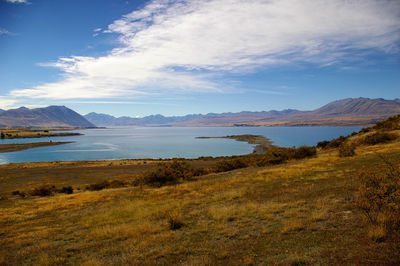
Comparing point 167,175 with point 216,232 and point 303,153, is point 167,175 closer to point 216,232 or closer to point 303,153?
point 216,232

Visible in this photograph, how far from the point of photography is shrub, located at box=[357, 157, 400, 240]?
6.07 meters

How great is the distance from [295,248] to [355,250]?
1.28 metres

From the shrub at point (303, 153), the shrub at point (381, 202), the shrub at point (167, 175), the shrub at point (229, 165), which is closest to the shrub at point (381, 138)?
the shrub at point (303, 153)

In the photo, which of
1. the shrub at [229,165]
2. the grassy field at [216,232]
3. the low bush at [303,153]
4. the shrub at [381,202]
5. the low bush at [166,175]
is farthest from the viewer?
the shrub at [229,165]

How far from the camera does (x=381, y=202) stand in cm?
718

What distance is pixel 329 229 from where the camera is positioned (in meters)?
6.91

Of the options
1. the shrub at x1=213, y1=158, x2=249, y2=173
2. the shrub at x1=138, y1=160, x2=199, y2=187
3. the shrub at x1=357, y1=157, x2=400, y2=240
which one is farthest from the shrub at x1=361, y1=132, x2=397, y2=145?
the shrub at x1=357, y1=157, x2=400, y2=240

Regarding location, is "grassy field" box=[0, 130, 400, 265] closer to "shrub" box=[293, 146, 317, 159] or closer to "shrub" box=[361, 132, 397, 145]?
"shrub" box=[293, 146, 317, 159]

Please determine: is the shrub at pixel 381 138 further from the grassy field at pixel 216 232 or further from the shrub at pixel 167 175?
the shrub at pixel 167 175

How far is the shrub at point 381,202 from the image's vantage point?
6.07 m

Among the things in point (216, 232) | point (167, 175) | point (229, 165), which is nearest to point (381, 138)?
point (229, 165)

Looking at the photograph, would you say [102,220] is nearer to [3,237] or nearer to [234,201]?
[3,237]

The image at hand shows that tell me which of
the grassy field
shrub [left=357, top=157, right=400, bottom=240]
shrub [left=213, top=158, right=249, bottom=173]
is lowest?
shrub [left=213, top=158, right=249, bottom=173]

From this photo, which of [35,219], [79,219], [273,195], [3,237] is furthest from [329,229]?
[35,219]
